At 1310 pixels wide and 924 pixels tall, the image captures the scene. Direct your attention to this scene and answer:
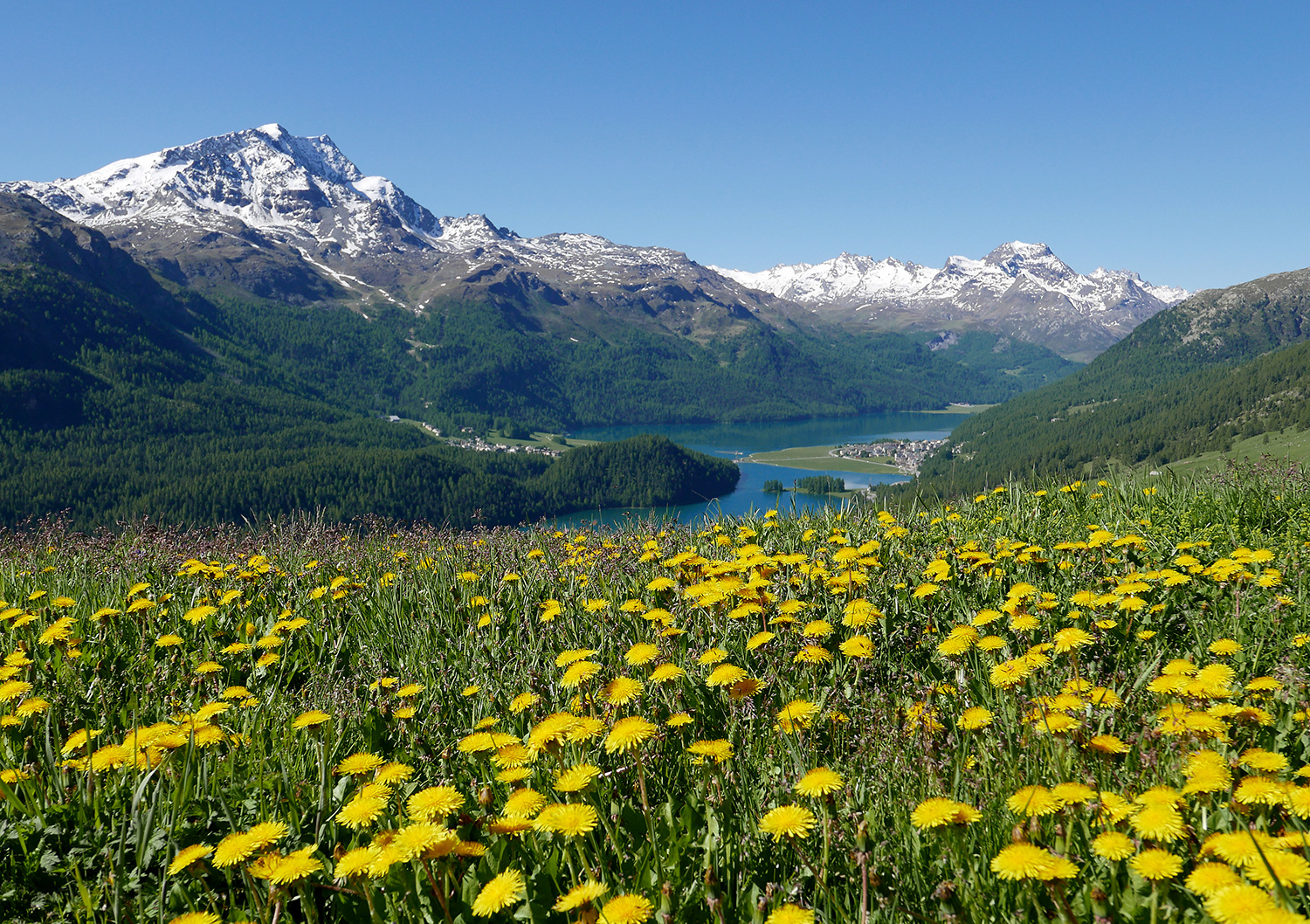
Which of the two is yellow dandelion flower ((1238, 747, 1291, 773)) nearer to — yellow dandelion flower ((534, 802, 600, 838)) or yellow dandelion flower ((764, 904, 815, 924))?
yellow dandelion flower ((764, 904, 815, 924))

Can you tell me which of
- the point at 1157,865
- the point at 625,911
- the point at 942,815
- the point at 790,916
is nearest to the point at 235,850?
the point at 625,911

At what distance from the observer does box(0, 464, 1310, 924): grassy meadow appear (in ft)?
7.18

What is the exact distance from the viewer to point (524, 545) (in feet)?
28.8

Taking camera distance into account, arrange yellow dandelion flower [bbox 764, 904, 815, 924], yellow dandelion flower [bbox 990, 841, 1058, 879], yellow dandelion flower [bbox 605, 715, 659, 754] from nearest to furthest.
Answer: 1. yellow dandelion flower [bbox 990, 841, 1058, 879]
2. yellow dandelion flower [bbox 764, 904, 815, 924]
3. yellow dandelion flower [bbox 605, 715, 659, 754]

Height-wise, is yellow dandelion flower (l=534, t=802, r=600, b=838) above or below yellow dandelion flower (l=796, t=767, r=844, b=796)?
below

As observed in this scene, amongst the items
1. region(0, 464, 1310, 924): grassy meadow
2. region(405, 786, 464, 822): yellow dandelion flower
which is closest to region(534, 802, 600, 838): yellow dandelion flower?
region(0, 464, 1310, 924): grassy meadow

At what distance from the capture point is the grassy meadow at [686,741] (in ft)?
7.18

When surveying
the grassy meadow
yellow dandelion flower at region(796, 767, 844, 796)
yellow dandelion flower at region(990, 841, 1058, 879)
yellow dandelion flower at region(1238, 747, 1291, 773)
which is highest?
yellow dandelion flower at region(1238, 747, 1291, 773)

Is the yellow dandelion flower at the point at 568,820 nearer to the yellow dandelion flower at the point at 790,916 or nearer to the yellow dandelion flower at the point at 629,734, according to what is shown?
the yellow dandelion flower at the point at 629,734

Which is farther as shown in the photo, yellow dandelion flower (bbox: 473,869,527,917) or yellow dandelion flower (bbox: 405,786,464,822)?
yellow dandelion flower (bbox: 405,786,464,822)

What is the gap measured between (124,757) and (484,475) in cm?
17951

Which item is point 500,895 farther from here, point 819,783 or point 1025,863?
point 1025,863

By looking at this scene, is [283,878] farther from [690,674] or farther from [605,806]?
[690,674]

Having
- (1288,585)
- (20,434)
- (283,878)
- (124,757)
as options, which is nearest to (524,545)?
(124,757)
